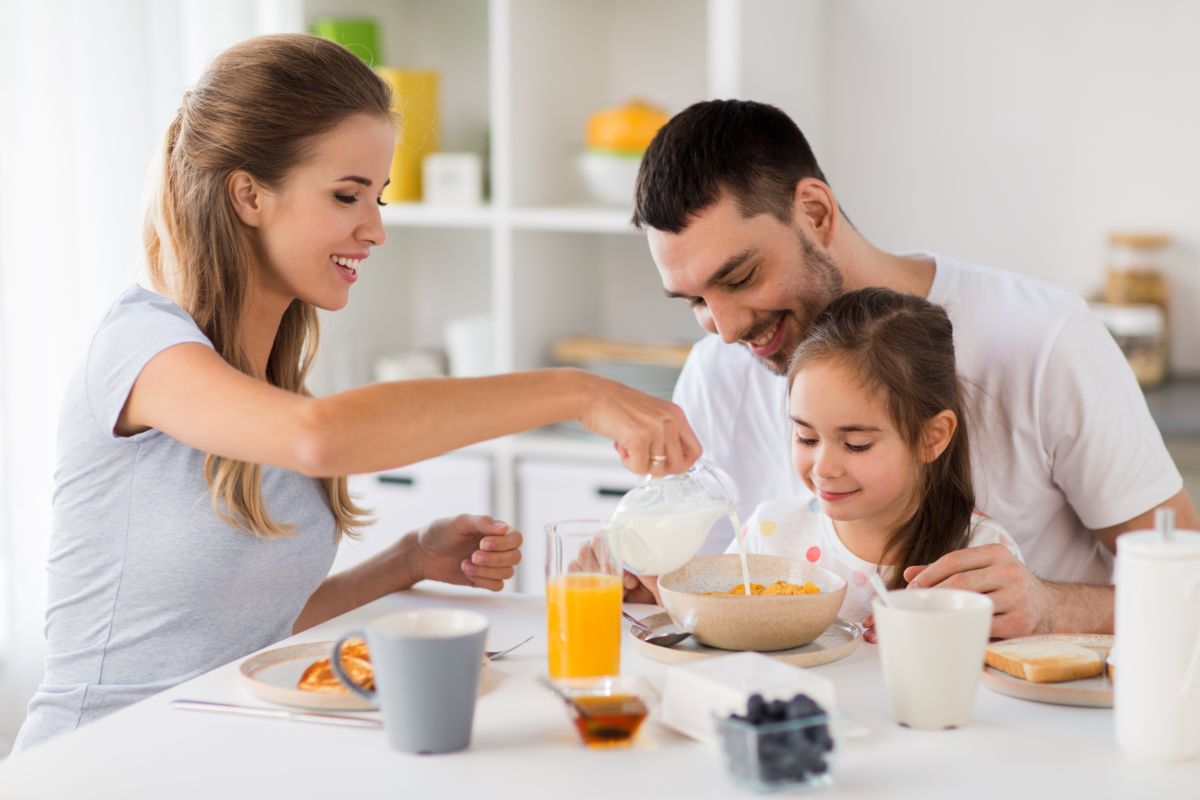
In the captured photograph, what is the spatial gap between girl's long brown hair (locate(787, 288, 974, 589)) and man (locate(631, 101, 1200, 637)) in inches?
5.5

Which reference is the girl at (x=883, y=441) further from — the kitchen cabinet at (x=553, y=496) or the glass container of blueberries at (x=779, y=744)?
the kitchen cabinet at (x=553, y=496)

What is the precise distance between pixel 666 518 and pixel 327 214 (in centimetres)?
63

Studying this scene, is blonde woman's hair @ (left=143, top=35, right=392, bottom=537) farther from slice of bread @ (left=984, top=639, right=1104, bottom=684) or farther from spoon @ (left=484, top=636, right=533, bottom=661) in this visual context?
slice of bread @ (left=984, top=639, right=1104, bottom=684)

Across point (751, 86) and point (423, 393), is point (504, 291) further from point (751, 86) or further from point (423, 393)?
point (423, 393)

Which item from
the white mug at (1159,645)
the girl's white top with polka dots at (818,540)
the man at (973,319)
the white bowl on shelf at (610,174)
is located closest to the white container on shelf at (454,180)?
the white bowl on shelf at (610,174)

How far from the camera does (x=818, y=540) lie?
1.82 meters

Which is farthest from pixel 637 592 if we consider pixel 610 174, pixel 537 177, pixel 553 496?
pixel 537 177

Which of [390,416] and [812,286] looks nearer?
[390,416]

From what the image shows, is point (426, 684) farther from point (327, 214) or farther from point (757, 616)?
point (327, 214)

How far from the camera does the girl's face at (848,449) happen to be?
5.63ft

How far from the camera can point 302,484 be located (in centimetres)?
173

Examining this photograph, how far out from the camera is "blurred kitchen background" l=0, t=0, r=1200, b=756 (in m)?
2.92

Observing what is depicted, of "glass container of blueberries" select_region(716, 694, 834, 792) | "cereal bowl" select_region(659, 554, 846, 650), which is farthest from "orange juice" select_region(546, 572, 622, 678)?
"glass container of blueberries" select_region(716, 694, 834, 792)

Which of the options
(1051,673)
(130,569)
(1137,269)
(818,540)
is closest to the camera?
(1051,673)
